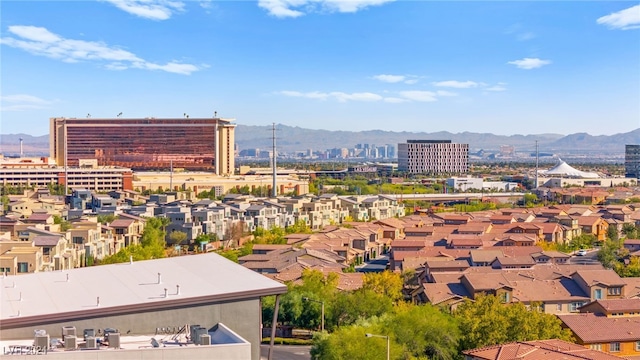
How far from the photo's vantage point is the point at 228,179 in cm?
8012

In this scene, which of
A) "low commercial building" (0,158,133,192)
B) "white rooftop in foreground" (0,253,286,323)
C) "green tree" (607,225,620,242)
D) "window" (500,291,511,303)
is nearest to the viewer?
"white rooftop in foreground" (0,253,286,323)

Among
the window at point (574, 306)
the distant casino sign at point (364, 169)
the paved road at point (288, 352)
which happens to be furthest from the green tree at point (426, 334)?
the distant casino sign at point (364, 169)

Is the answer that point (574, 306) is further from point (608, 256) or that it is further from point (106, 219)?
point (106, 219)

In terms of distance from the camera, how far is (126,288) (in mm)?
12375

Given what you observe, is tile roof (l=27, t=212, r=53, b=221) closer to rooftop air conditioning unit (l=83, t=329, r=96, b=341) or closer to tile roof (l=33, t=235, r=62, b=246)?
tile roof (l=33, t=235, r=62, b=246)

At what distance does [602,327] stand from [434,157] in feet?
366

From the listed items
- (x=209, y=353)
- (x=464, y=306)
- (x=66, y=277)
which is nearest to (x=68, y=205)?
(x=464, y=306)

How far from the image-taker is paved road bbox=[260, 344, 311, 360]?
73.5 feet

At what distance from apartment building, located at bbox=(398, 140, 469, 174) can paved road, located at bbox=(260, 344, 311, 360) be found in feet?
355

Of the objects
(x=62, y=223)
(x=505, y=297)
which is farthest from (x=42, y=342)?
(x=62, y=223)

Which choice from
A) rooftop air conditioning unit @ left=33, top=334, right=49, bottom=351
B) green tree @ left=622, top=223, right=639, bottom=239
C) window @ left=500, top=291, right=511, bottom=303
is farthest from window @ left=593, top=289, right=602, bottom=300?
rooftop air conditioning unit @ left=33, top=334, right=49, bottom=351

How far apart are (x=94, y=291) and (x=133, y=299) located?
1.05 metres

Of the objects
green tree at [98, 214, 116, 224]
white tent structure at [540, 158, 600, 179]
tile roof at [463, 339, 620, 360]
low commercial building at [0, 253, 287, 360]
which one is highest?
low commercial building at [0, 253, 287, 360]

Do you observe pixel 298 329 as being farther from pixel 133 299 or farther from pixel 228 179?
pixel 228 179
